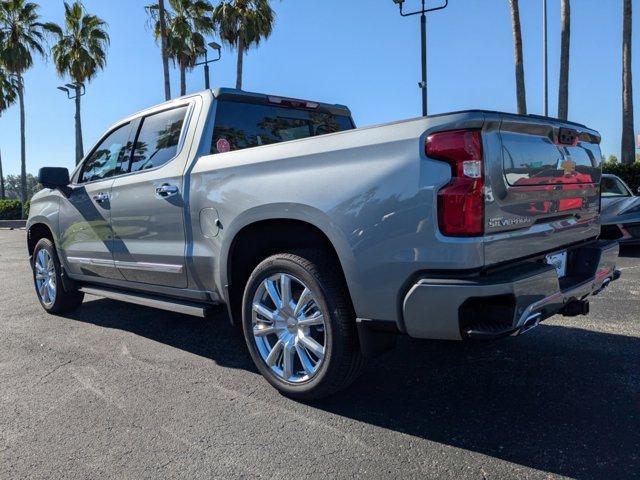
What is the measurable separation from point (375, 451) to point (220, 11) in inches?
1005

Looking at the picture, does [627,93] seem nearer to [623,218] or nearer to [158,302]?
[623,218]

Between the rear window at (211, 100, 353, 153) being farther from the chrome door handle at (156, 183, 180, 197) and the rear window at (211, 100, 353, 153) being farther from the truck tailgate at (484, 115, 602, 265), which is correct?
the truck tailgate at (484, 115, 602, 265)

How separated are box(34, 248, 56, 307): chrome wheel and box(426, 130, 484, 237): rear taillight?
4.52 m

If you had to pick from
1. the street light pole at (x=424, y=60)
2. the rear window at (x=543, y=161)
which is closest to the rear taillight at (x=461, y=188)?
the rear window at (x=543, y=161)

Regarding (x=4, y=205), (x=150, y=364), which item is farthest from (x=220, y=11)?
(x=150, y=364)

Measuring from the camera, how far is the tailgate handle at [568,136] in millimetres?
2955

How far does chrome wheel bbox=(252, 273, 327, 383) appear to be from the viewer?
2955 millimetres

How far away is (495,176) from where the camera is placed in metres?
2.42

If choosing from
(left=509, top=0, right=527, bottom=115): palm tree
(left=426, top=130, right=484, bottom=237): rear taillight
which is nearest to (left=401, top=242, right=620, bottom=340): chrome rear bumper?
(left=426, top=130, right=484, bottom=237): rear taillight

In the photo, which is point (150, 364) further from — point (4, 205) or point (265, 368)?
point (4, 205)

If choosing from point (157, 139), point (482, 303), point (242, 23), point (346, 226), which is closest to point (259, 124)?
point (157, 139)

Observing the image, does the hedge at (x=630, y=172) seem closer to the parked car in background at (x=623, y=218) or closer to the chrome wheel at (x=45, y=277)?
the parked car in background at (x=623, y=218)

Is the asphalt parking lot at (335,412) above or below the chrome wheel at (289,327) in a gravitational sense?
below

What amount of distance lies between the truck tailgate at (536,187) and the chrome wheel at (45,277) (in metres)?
4.67
